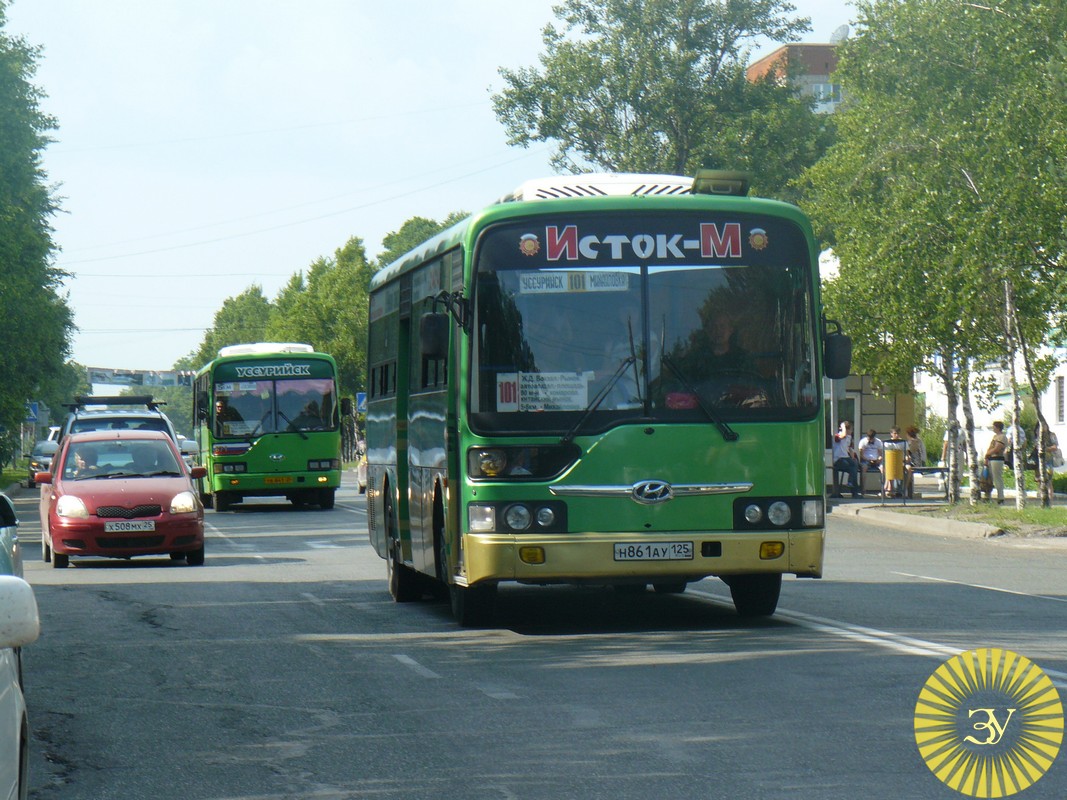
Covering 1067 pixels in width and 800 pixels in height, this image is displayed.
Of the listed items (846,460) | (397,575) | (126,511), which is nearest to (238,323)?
(846,460)

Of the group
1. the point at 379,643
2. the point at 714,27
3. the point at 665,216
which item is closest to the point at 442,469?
the point at 379,643

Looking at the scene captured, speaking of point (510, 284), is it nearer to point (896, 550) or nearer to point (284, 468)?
point (896, 550)

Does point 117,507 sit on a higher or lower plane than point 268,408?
lower

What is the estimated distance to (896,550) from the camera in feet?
78.1

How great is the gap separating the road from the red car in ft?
8.28

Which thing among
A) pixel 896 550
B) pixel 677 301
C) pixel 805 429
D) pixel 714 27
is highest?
pixel 714 27

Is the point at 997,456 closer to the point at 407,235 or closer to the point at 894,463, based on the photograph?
the point at 894,463

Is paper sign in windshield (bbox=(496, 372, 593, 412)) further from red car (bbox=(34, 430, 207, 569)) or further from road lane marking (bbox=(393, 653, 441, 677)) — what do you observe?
red car (bbox=(34, 430, 207, 569))

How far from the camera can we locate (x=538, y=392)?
484 inches

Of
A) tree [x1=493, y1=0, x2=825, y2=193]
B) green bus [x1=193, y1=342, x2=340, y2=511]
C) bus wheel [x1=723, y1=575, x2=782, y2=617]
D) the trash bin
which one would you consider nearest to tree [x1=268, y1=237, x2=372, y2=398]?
tree [x1=493, y1=0, x2=825, y2=193]

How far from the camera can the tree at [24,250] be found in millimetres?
42906

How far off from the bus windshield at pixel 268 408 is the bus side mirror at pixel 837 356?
24841mm

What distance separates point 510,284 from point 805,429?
2.29 m

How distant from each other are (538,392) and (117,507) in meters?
9.72
